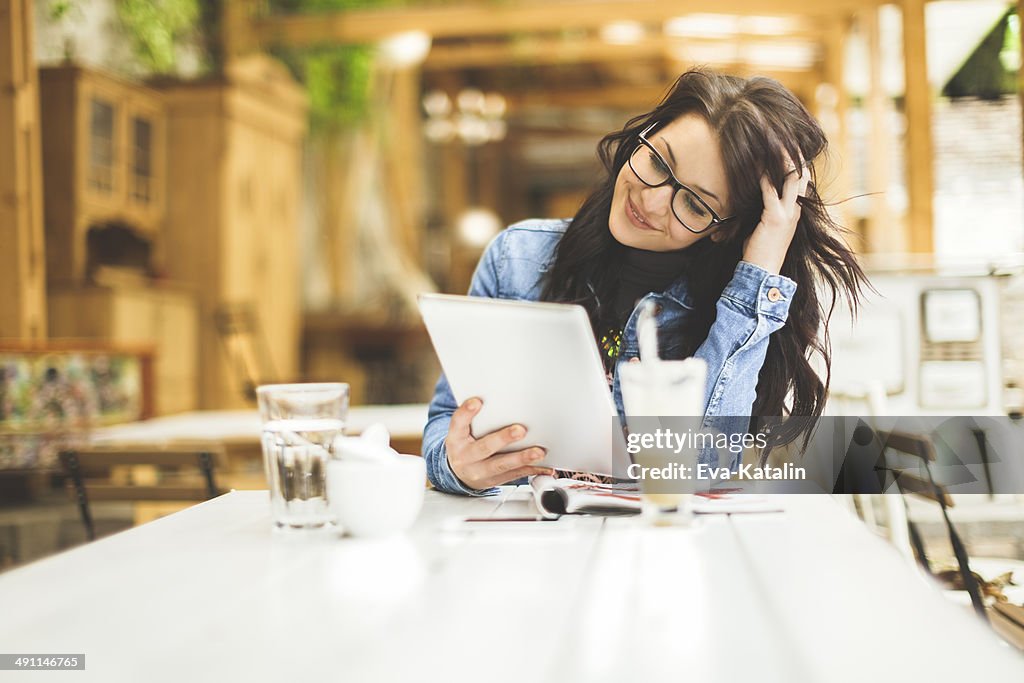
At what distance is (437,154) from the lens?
39.9 ft

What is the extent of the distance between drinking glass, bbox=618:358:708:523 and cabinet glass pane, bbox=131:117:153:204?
514 cm

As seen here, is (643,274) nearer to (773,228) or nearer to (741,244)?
(741,244)

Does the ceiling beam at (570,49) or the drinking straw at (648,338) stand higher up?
the ceiling beam at (570,49)

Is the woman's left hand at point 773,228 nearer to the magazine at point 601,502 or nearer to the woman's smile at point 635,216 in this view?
the woman's smile at point 635,216

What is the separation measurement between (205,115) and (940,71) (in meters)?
4.54

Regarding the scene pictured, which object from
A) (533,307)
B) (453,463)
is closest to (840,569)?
(533,307)

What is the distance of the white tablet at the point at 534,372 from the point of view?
3.31 feet

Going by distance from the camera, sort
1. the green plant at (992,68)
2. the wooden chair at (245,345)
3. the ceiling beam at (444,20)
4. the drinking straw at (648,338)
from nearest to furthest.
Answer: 1. the drinking straw at (648,338)
2. the green plant at (992,68)
3. the wooden chair at (245,345)
4. the ceiling beam at (444,20)

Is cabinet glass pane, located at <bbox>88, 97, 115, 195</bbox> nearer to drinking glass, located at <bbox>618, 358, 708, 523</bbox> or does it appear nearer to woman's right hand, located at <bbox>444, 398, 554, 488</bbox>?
woman's right hand, located at <bbox>444, 398, 554, 488</bbox>

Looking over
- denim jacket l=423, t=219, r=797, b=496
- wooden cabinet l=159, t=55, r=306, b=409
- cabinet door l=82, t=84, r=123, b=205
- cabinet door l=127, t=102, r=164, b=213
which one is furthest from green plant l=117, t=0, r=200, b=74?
denim jacket l=423, t=219, r=797, b=496

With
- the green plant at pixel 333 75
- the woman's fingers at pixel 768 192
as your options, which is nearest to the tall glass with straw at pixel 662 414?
the woman's fingers at pixel 768 192

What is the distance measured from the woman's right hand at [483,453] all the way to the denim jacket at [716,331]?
0.24 ft

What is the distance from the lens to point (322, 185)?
8.06m

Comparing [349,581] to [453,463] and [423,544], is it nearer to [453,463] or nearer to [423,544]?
[423,544]
